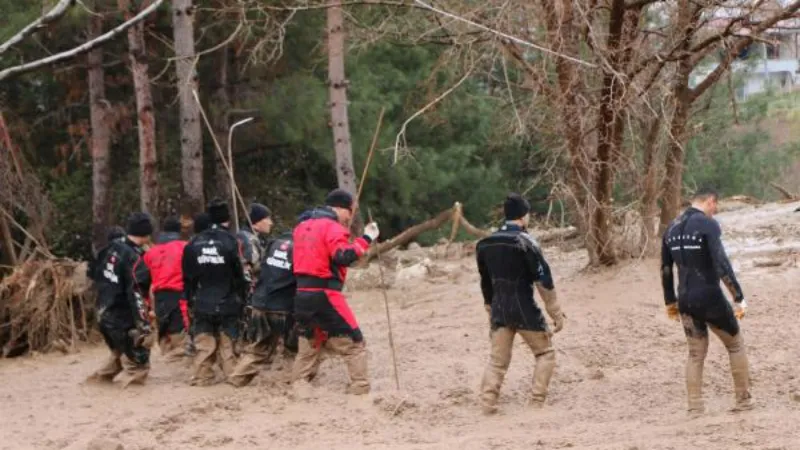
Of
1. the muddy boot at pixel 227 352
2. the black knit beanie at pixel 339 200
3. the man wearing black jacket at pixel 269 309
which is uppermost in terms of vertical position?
the black knit beanie at pixel 339 200

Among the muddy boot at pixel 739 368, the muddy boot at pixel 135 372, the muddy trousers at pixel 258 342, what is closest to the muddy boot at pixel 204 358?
the muddy trousers at pixel 258 342

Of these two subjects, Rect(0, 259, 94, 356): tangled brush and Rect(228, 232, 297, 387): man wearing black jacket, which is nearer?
Rect(228, 232, 297, 387): man wearing black jacket

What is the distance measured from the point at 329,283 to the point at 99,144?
1279 centimetres

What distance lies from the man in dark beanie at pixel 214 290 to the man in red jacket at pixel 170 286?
56 centimetres

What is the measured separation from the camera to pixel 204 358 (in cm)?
1269

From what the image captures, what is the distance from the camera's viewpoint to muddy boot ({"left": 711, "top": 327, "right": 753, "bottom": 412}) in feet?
32.5

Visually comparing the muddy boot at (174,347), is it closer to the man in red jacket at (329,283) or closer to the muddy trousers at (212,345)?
the muddy trousers at (212,345)

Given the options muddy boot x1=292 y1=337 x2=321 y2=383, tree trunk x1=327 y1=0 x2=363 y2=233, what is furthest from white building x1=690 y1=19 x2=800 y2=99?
muddy boot x1=292 y1=337 x2=321 y2=383

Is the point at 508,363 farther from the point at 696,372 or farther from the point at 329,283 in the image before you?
the point at 329,283

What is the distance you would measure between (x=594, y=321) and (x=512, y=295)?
392 centimetres

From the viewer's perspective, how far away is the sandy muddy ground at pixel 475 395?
989 cm

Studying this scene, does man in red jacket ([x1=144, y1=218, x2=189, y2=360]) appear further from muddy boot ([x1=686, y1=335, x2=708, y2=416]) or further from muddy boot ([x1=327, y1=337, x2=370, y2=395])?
muddy boot ([x1=686, y1=335, x2=708, y2=416])

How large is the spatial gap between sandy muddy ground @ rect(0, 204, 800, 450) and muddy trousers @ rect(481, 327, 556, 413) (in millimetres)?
177

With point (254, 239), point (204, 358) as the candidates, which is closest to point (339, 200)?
point (254, 239)
